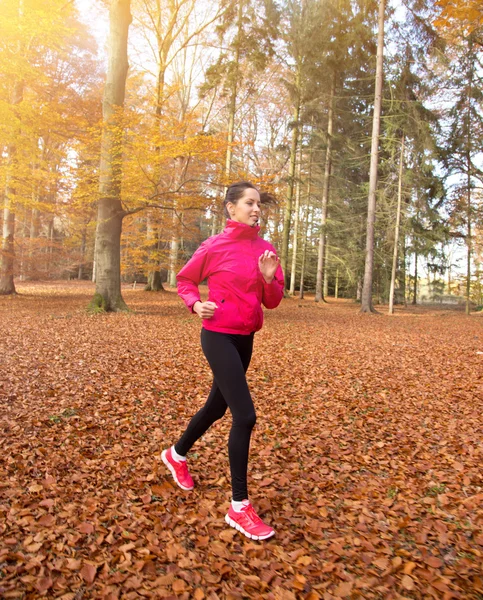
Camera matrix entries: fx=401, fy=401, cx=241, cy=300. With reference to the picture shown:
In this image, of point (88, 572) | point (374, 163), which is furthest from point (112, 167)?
point (374, 163)

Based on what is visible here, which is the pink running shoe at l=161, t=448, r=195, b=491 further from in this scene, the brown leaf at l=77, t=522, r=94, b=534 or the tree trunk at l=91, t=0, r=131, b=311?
the tree trunk at l=91, t=0, r=131, b=311

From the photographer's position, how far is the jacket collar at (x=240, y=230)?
8.43ft

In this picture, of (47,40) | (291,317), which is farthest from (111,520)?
(47,40)

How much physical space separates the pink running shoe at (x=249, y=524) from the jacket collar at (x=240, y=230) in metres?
1.67

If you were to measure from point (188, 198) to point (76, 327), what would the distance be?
447cm

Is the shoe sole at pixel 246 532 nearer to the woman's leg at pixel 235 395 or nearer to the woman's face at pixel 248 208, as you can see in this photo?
the woman's leg at pixel 235 395

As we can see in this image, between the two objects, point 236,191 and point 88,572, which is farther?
point 236,191

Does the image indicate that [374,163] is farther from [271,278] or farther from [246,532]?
[246,532]

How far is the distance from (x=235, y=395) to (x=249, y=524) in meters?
A: 0.80

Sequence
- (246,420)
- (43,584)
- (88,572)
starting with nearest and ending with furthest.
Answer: (43,584) → (88,572) → (246,420)

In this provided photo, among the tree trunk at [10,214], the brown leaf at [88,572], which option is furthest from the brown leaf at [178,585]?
the tree trunk at [10,214]

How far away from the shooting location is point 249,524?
7.99 ft

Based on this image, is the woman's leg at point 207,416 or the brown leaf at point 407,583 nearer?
the brown leaf at point 407,583

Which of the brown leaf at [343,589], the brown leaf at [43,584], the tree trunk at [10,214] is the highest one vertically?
the tree trunk at [10,214]
